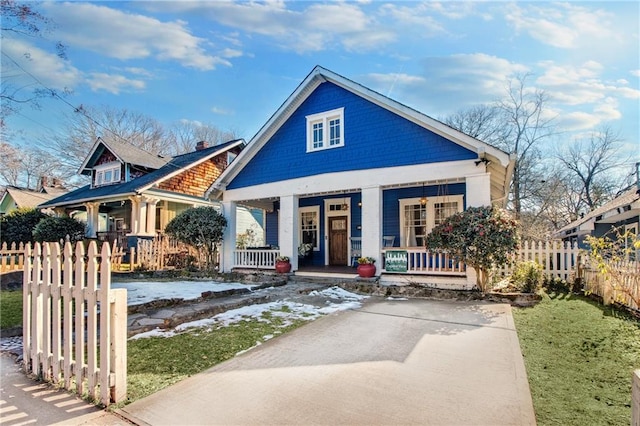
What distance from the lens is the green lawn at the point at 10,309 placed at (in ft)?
17.7

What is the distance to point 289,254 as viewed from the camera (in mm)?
11516

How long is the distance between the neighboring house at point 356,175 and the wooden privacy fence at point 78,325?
305 inches

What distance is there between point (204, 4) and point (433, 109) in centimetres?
1926

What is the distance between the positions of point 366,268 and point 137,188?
1309cm

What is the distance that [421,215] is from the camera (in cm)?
1197

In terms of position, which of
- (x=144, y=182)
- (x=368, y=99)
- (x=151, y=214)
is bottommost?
(x=151, y=214)

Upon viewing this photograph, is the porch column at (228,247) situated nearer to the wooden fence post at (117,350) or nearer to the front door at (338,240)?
the front door at (338,240)

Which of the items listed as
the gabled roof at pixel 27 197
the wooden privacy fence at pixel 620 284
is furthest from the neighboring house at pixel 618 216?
the gabled roof at pixel 27 197

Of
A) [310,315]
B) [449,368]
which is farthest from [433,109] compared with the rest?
[449,368]

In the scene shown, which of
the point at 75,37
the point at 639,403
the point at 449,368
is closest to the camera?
the point at 639,403

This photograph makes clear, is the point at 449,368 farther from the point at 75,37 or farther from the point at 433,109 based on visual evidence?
the point at 433,109

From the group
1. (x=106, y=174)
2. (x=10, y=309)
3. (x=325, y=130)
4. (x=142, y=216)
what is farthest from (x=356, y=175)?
(x=106, y=174)

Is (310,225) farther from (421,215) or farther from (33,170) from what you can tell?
(33,170)

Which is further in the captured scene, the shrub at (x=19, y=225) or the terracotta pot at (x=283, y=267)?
the shrub at (x=19, y=225)
